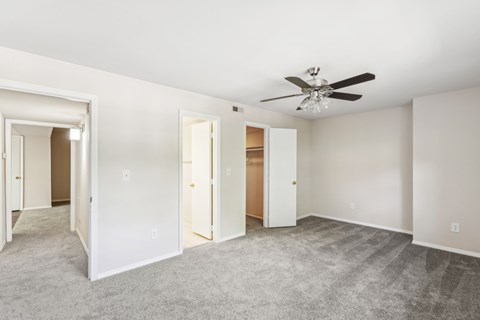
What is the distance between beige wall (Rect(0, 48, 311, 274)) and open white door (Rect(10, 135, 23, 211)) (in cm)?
596

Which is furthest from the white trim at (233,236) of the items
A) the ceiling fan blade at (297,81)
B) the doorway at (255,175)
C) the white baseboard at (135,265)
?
the ceiling fan blade at (297,81)

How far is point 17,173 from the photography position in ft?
21.2

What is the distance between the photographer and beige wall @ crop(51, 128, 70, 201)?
780cm

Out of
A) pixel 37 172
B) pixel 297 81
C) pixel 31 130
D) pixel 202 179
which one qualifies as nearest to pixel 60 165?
pixel 37 172

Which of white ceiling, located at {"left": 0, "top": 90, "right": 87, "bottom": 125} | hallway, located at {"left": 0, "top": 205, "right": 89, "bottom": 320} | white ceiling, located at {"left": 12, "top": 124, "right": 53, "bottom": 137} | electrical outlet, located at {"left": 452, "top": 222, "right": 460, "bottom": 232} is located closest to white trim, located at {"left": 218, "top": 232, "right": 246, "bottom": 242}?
hallway, located at {"left": 0, "top": 205, "right": 89, "bottom": 320}

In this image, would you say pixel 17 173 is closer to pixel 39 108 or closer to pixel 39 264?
pixel 39 108

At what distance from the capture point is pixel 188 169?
474cm

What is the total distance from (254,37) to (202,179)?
8.76ft

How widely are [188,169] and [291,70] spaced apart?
2.98m

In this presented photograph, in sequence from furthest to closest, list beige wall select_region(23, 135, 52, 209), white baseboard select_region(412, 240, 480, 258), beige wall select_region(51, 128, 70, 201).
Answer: beige wall select_region(51, 128, 70, 201) < beige wall select_region(23, 135, 52, 209) < white baseboard select_region(412, 240, 480, 258)

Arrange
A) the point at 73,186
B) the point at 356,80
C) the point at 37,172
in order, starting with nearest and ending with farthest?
the point at 356,80, the point at 73,186, the point at 37,172

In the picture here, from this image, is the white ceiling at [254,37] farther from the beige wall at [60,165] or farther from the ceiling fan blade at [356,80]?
the beige wall at [60,165]

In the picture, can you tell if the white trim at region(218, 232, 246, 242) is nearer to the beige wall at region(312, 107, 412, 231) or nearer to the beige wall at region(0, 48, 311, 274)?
the beige wall at region(0, 48, 311, 274)

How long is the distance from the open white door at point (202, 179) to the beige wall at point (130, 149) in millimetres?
594
